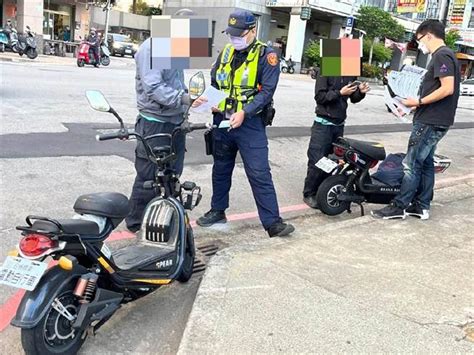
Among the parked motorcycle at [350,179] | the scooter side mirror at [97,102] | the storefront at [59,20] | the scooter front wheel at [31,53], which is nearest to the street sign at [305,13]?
the storefront at [59,20]

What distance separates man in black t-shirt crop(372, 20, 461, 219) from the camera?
189 inches

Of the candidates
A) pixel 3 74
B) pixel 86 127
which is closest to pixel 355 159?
pixel 86 127

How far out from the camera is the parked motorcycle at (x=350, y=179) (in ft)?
17.7

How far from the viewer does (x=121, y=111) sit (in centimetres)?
1021

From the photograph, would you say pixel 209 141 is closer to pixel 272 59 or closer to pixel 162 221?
pixel 272 59

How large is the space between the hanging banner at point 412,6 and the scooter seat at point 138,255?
19.8 metres

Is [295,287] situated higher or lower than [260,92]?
lower

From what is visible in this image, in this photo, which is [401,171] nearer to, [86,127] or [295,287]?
[295,287]

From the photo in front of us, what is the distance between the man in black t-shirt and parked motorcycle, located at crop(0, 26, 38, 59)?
19.5m

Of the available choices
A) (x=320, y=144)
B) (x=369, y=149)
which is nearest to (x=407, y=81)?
(x=369, y=149)

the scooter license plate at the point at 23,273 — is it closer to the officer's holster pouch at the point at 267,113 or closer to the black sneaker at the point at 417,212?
the officer's holster pouch at the point at 267,113

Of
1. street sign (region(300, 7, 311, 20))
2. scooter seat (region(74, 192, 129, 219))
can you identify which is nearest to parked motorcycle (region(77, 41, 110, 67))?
scooter seat (region(74, 192, 129, 219))

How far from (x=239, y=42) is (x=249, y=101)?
1.60 ft

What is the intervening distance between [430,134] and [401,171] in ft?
2.38
